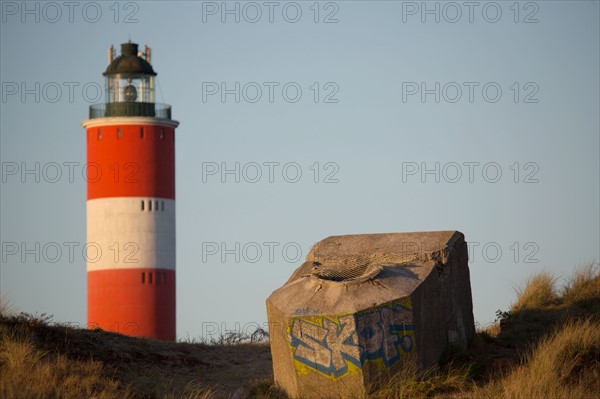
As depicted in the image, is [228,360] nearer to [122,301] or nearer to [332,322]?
[332,322]

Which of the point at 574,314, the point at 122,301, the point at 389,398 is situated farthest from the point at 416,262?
the point at 122,301

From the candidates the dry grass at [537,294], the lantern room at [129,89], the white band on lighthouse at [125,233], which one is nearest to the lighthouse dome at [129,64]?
the lantern room at [129,89]

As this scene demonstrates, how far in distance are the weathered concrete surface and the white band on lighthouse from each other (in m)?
27.6

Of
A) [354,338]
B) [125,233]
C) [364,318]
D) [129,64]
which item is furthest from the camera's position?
[129,64]

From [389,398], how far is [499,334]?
458cm

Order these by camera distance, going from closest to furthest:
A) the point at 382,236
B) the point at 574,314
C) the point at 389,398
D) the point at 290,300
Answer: the point at 389,398 → the point at 290,300 → the point at 382,236 → the point at 574,314

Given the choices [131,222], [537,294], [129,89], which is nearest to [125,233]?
[131,222]

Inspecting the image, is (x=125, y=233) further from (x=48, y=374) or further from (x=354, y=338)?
(x=354, y=338)

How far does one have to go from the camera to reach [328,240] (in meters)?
19.3

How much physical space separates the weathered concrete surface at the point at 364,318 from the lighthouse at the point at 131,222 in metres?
27.5

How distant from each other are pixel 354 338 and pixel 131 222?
99.5 feet

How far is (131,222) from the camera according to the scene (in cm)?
4481

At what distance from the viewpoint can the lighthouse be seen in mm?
44531

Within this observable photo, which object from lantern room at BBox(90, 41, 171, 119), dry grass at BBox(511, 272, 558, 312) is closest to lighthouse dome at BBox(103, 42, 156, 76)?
lantern room at BBox(90, 41, 171, 119)
